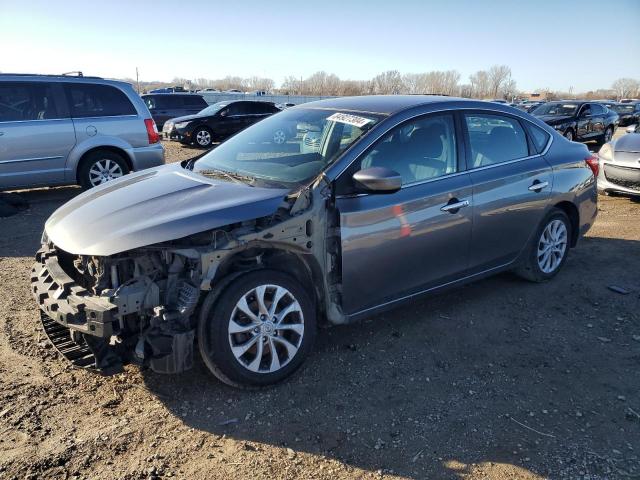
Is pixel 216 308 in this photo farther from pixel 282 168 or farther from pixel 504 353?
pixel 504 353

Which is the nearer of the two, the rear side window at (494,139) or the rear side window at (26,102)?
the rear side window at (494,139)

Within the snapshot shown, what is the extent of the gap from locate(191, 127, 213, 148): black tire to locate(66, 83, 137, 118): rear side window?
8.21 meters

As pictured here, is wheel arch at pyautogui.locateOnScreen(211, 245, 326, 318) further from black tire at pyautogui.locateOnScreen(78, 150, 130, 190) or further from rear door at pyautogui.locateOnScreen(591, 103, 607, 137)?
rear door at pyautogui.locateOnScreen(591, 103, 607, 137)

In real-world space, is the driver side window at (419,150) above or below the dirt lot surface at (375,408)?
above

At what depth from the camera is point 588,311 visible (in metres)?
4.38

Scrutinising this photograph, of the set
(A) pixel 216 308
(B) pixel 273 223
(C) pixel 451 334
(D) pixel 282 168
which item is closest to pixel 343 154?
(D) pixel 282 168

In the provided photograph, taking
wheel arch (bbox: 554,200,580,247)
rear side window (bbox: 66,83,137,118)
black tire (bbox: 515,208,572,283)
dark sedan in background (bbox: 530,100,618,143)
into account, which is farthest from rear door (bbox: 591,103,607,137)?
rear side window (bbox: 66,83,137,118)

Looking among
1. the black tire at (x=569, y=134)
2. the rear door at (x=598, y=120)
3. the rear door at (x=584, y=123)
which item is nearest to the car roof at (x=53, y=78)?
the black tire at (x=569, y=134)

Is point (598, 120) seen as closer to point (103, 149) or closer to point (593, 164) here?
point (593, 164)

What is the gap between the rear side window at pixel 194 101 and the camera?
2091 cm

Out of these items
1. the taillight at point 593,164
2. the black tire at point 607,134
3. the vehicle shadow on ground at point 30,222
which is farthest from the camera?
Answer: the black tire at point 607,134

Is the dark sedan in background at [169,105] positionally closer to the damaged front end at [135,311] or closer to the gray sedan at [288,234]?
the gray sedan at [288,234]

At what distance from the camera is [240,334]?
9.84 feet

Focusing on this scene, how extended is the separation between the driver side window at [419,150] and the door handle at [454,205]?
22cm
